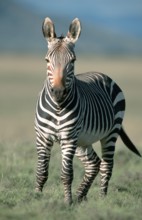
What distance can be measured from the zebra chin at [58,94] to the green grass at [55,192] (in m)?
1.21

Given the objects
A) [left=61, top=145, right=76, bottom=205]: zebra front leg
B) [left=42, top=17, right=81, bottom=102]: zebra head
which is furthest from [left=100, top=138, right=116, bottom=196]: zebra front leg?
[left=42, top=17, right=81, bottom=102]: zebra head

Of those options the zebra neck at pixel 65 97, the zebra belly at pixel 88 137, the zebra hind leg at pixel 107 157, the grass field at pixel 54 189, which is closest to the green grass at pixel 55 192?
the grass field at pixel 54 189

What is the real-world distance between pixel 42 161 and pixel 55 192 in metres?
0.45

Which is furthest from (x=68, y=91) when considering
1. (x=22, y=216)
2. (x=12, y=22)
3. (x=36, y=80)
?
(x=12, y=22)

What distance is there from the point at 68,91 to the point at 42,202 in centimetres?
158

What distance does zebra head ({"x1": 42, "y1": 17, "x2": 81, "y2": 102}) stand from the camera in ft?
27.7

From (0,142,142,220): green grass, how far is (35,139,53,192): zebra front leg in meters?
0.16

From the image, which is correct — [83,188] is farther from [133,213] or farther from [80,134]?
[133,213]

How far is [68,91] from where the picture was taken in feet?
29.0

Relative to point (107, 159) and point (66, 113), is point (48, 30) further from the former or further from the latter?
point (107, 159)

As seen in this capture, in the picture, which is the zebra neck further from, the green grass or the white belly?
the green grass

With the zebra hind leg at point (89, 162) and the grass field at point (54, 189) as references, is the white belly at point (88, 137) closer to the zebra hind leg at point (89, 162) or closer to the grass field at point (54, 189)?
the zebra hind leg at point (89, 162)

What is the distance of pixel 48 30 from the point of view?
29.9 ft

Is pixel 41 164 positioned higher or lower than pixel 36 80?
higher
